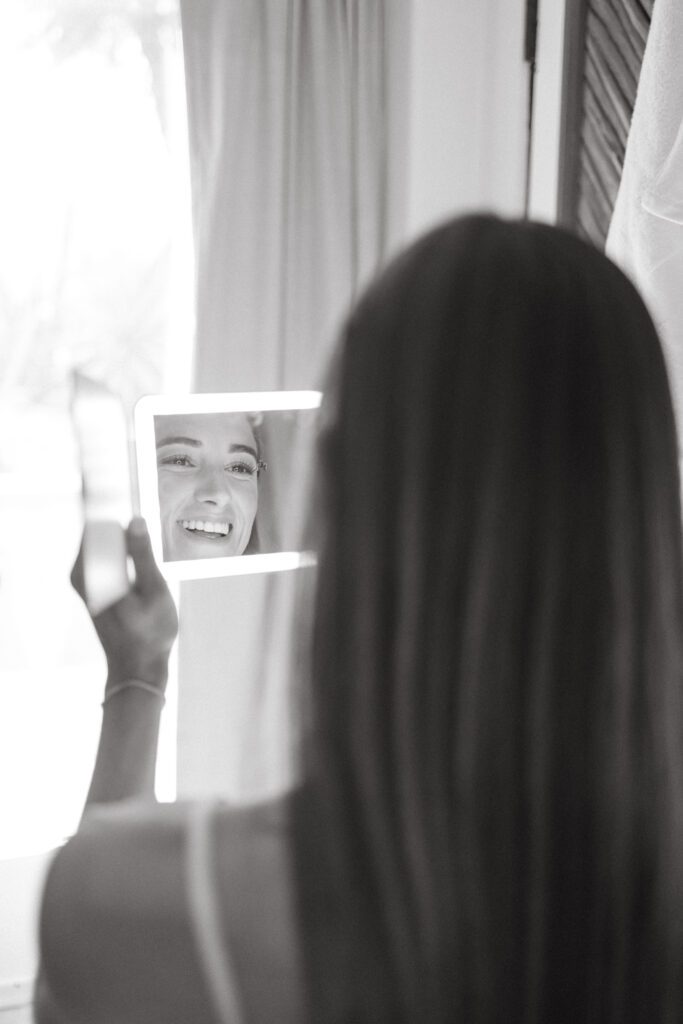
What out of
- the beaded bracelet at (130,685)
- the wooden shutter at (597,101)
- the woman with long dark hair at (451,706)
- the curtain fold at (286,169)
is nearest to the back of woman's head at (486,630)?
the woman with long dark hair at (451,706)

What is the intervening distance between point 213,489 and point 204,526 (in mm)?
Result: 58

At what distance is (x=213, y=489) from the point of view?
1.20 metres

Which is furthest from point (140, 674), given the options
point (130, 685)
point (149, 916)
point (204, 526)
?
point (204, 526)

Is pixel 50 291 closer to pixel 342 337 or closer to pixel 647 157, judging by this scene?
pixel 647 157

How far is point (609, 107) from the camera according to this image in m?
1.31

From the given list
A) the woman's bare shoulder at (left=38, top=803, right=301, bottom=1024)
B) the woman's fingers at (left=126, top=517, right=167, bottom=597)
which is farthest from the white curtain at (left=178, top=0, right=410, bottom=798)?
the woman's bare shoulder at (left=38, top=803, right=301, bottom=1024)

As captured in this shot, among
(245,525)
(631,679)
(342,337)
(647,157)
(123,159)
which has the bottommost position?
(245,525)

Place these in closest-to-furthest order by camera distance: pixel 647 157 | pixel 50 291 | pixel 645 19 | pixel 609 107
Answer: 1. pixel 647 157
2. pixel 645 19
3. pixel 609 107
4. pixel 50 291

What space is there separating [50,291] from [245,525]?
753mm

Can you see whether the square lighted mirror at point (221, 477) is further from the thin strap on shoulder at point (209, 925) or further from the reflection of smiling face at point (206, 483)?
the thin strap on shoulder at point (209, 925)

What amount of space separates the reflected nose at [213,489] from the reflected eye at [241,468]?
0.01m

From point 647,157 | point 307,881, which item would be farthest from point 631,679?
point 647,157

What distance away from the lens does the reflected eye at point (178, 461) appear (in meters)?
1.16

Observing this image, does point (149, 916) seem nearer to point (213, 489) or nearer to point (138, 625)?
point (138, 625)
